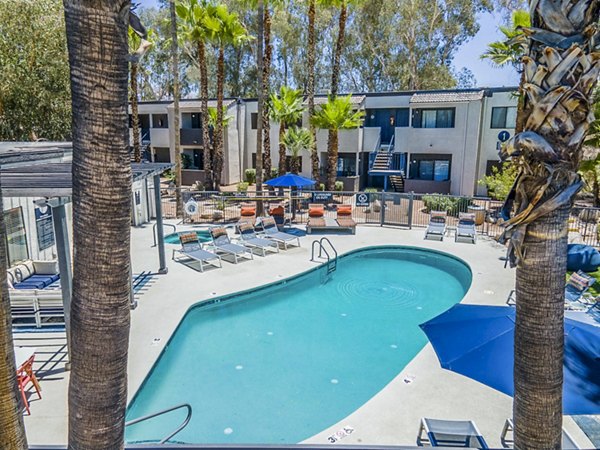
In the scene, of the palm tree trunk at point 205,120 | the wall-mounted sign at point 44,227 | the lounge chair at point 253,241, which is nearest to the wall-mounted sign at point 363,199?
the lounge chair at point 253,241

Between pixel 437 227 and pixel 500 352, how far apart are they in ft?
42.0

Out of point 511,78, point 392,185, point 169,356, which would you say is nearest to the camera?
point 169,356

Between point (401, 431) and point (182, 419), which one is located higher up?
point (401, 431)

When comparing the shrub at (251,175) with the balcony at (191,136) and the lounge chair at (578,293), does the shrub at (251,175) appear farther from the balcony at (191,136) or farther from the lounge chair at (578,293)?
the lounge chair at (578,293)

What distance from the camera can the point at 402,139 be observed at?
29.1 m

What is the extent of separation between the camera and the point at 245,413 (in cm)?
779

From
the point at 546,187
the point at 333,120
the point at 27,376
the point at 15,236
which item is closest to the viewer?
the point at 546,187

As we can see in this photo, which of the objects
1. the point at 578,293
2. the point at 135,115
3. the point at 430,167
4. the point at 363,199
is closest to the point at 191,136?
the point at 135,115

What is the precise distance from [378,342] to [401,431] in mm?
3911

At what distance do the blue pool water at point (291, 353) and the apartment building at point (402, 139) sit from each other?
14.0 meters

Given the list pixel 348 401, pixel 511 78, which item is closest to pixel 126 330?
pixel 348 401

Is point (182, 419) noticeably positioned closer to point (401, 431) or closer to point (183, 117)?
point (401, 431)

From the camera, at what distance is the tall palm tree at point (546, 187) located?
121 inches

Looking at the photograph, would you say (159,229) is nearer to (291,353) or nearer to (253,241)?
(253,241)
